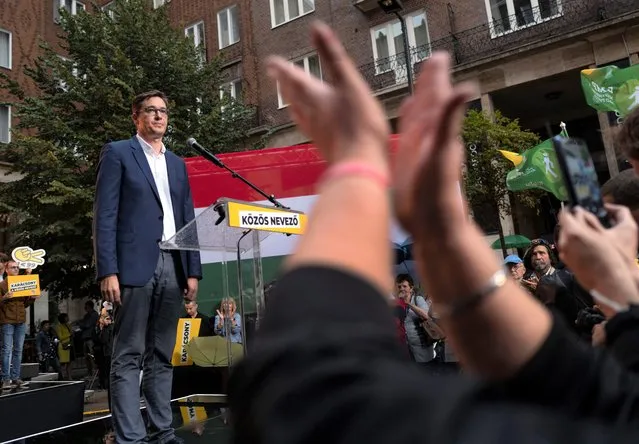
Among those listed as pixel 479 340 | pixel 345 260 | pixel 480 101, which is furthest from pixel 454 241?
pixel 480 101

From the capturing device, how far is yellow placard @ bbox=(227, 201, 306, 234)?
13.0ft

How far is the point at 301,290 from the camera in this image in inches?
21.9

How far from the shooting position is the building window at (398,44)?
59.1ft

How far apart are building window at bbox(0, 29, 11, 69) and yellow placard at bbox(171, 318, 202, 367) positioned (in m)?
19.8

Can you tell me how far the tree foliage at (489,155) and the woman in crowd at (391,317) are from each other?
12890 millimetres

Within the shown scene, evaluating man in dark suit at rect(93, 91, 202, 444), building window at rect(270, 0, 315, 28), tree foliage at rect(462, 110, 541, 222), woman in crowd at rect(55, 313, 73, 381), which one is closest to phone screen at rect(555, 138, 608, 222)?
man in dark suit at rect(93, 91, 202, 444)

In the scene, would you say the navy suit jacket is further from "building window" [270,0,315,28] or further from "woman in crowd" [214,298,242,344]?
"building window" [270,0,315,28]

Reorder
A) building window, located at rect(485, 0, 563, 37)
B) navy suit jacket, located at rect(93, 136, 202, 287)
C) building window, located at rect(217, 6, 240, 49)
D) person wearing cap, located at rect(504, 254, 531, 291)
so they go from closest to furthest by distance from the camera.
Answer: navy suit jacket, located at rect(93, 136, 202, 287) < person wearing cap, located at rect(504, 254, 531, 291) < building window, located at rect(485, 0, 563, 37) < building window, located at rect(217, 6, 240, 49)

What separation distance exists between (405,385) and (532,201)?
46.7 feet

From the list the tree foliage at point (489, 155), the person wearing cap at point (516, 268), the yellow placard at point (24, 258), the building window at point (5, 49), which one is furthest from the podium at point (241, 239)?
the building window at point (5, 49)

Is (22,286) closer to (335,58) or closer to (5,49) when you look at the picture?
(335,58)

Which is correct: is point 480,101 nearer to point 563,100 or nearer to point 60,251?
point 563,100

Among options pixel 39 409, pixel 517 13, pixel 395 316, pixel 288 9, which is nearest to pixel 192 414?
pixel 39 409

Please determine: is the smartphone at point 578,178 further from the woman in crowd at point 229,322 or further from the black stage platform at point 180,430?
the woman in crowd at point 229,322
